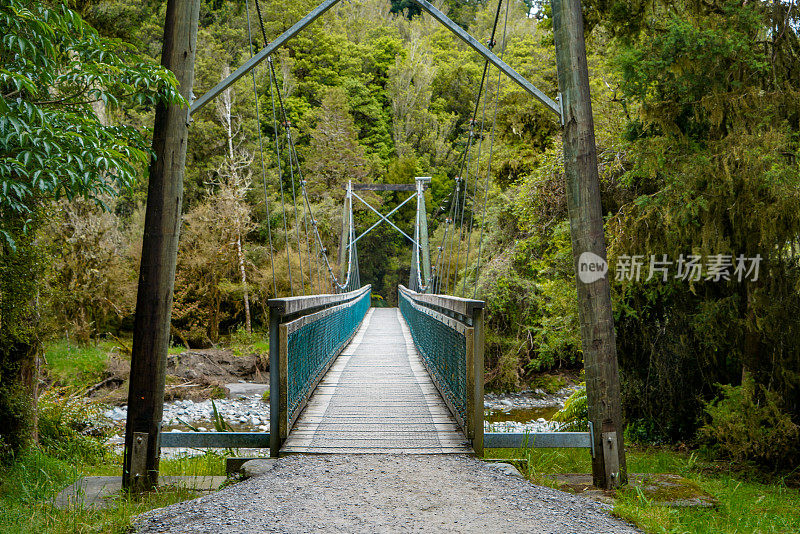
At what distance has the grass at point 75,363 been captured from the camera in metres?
10.1

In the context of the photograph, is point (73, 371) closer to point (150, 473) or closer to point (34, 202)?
point (34, 202)

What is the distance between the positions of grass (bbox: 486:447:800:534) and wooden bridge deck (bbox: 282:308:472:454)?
57 centimetres

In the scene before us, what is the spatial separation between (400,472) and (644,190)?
468 cm

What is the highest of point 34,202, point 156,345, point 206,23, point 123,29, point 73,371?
point 206,23

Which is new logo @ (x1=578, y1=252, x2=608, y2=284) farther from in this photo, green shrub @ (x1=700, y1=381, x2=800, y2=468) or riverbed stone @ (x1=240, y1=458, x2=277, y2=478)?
green shrub @ (x1=700, y1=381, x2=800, y2=468)

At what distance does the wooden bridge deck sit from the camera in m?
3.46

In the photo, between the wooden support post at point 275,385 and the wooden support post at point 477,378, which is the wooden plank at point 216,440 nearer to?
the wooden support post at point 275,385

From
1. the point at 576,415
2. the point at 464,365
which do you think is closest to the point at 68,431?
the point at 464,365

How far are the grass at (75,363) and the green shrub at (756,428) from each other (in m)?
8.83

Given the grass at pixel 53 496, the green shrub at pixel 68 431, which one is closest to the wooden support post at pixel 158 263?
the grass at pixel 53 496

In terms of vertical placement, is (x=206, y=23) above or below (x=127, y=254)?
above

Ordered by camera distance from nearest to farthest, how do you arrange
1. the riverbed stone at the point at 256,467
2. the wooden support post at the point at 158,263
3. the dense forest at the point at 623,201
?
the riverbed stone at the point at 256,467 < the dense forest at the point at 623,201 < the wooden support post at the point at 158,263

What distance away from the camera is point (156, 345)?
3.32 meters

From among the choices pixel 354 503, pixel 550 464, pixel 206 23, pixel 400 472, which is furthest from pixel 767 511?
pixel 206 23
